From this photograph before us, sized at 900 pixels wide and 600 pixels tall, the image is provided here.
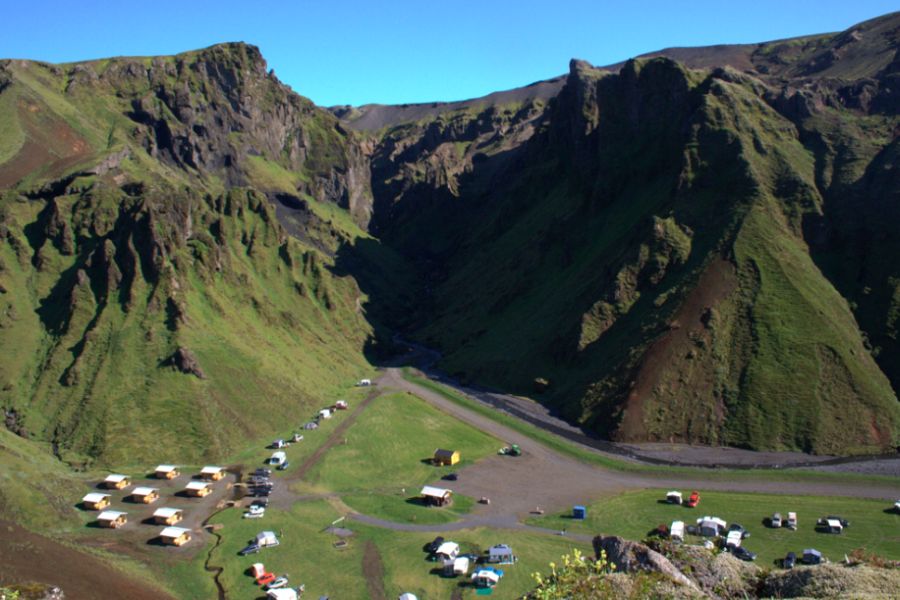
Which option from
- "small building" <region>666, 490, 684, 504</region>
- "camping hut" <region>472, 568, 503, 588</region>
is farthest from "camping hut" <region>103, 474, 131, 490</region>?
"small building" <region>666, 490, 684, 504</region>

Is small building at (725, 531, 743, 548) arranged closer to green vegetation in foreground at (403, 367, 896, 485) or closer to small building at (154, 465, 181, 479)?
green vegetation in foreground at (403, 367, 896, 485)

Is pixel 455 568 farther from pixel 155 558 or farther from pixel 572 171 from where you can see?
pixel 572 171

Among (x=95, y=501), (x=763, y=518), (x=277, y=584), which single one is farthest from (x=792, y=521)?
(x=95, y=501)

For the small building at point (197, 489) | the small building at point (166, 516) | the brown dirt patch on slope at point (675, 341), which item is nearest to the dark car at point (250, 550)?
the small building at point (166, 516)

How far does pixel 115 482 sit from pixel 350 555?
107ft

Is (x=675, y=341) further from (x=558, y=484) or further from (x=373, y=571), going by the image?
(x=373, y=571)

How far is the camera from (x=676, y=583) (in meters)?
23.1

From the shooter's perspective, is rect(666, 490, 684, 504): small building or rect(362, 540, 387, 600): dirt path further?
rect(666, 490, 684, 504): small building

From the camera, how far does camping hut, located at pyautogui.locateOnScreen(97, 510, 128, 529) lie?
228 ft

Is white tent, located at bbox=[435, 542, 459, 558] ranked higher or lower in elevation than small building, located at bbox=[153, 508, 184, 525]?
lower

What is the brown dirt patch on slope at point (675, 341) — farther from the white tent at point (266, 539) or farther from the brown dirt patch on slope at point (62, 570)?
the brown dirt patch on slope at point (62, 570)

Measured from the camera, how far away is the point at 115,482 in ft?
259

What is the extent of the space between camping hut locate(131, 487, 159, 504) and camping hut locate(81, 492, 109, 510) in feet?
9.32

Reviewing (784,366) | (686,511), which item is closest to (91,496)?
(686,511)
